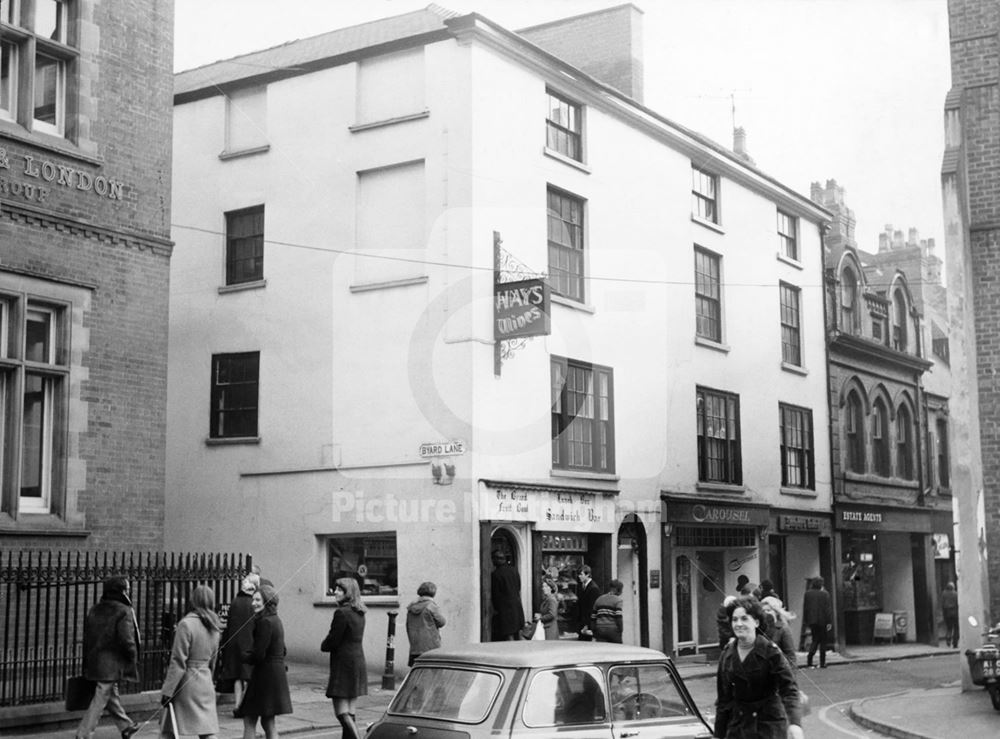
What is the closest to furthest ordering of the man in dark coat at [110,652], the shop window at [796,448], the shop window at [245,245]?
the man in dark coat at [110,652], the shop window at [245,245], the shop window at [796,448]

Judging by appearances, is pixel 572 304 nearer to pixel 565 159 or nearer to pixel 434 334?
pixel 565 159

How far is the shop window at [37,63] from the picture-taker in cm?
1491

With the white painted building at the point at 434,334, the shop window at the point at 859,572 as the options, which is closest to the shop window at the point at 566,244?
the white painted building at the point at 434,334

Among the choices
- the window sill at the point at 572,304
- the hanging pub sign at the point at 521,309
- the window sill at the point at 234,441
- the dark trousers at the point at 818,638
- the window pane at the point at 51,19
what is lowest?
the dark trousers at the point at 818,638

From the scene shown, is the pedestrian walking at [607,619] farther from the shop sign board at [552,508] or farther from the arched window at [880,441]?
the arched window at [880,441]

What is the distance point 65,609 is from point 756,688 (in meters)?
8.88

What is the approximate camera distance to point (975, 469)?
59.9ft

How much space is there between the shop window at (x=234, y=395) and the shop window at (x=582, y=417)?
5.51 meters

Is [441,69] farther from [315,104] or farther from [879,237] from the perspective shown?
[879,237]

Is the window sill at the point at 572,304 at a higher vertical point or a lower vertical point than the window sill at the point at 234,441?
higher

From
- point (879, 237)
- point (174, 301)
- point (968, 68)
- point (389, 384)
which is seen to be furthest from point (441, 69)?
point (879, 237)

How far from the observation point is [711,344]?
27141mm

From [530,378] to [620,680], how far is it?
43.8 feet

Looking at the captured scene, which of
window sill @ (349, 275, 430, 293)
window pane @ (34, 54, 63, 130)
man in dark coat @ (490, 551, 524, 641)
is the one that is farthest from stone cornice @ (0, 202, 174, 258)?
man in dark coat @ (490, 551, 524, 641)
